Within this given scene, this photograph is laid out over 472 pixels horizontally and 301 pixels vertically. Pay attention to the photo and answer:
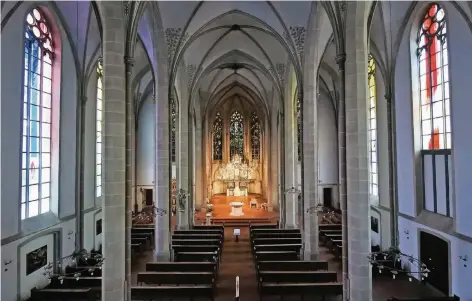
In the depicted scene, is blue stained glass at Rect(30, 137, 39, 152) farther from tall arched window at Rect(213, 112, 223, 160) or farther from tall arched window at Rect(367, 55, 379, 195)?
tall arched window at Rect(213, 112, 223, 160)

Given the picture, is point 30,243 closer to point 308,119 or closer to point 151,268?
point 151,268

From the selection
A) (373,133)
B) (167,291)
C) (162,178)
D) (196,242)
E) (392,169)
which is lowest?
(167,291)

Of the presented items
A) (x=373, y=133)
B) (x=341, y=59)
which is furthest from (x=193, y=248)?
(x=373, y=133)

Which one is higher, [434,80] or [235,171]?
[434,80]

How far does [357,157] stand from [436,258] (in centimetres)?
694

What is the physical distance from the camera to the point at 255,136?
4338cm

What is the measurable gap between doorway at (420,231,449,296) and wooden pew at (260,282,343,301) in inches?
180

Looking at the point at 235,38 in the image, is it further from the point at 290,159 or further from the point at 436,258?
the point at 436,258

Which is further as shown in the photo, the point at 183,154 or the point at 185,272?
the point at 183,154

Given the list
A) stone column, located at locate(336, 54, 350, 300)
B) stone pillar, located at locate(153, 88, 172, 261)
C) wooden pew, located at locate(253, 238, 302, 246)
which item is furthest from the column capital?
wooden pew, located at locate(253, 238, 302, 246)

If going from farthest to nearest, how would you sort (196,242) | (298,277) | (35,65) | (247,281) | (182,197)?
(182,197) < (196,242) < (247,281) < (35,65) < (298,277)

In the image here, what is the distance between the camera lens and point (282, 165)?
25562mm

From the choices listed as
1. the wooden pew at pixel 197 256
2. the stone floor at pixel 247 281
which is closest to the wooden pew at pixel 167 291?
the stone floor at pixel 247 281

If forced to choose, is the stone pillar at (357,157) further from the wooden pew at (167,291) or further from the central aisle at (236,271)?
the wooden pew at (167,291)
